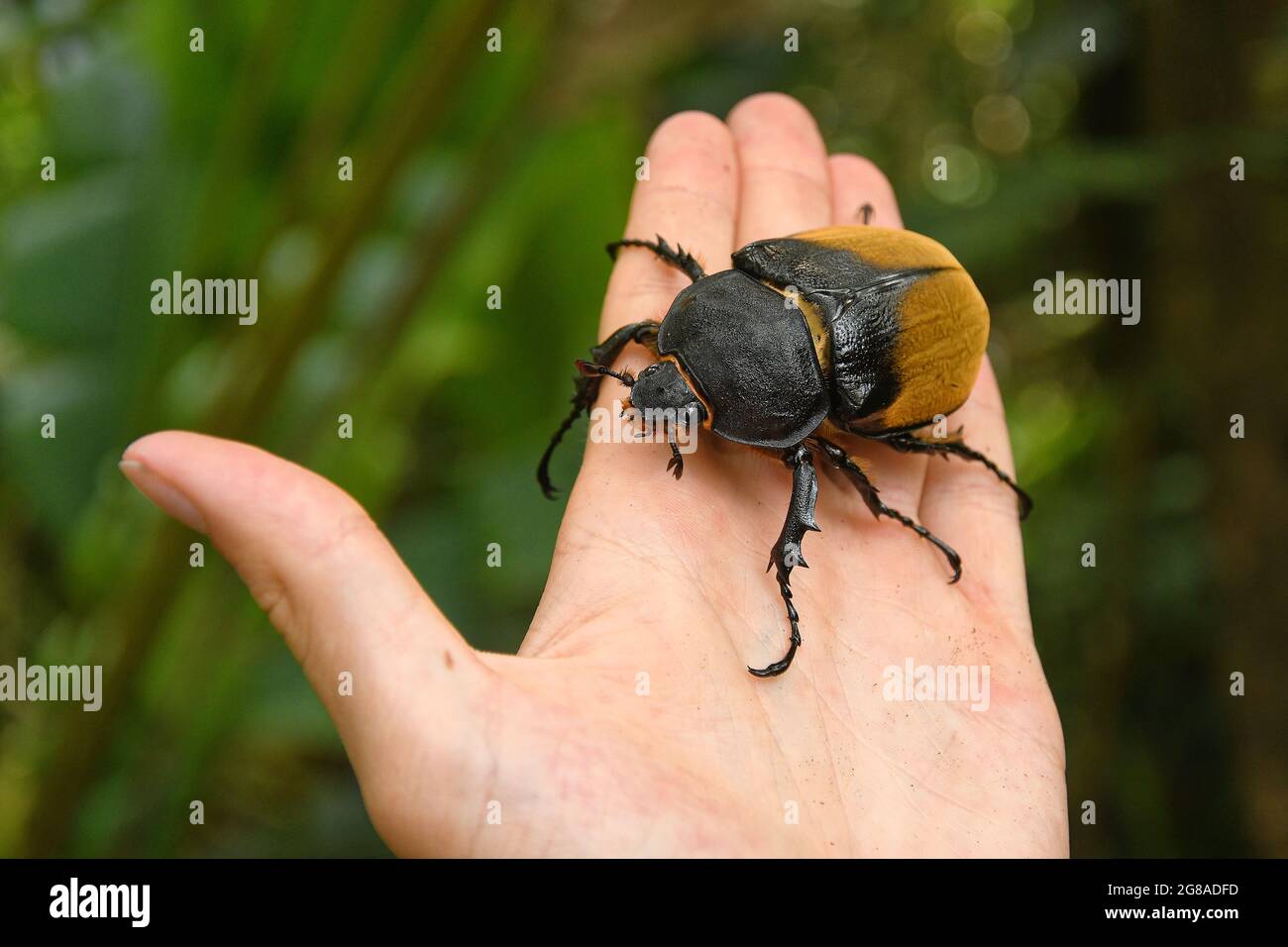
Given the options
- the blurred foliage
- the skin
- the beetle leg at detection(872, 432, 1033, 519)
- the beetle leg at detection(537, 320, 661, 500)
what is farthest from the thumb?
the beetle leg at detection(872, 432, 1033, 519)

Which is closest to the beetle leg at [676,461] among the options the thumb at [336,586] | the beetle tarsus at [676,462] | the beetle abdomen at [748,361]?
the beetle tarsus at [676,462]

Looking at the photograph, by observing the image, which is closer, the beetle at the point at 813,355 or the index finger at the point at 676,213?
the beetle at the point at 813,355

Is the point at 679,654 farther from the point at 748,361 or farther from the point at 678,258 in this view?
the point at 678,258

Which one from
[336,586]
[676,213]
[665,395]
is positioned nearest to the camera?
[336,586]

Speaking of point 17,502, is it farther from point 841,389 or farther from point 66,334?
point 841,389

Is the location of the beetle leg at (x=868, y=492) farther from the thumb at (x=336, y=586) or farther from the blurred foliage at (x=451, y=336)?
the thumb at (x=336, y=586)

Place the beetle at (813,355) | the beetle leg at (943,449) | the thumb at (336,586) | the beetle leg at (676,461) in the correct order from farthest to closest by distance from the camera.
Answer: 1. the beetle leg at (943,449)
2. the beetle at (813,355)
3. the beetle leg at (676,461)
4. the thumb at (336,586)

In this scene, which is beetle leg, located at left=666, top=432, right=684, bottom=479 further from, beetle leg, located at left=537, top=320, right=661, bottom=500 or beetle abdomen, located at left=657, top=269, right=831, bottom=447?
beetle leg, located at left=537, top=320, right=661, bottom=500

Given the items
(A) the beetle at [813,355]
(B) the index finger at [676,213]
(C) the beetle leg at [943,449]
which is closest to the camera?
(A) the beetle at [813,355]

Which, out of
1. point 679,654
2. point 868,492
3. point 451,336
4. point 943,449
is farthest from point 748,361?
point 451,336
